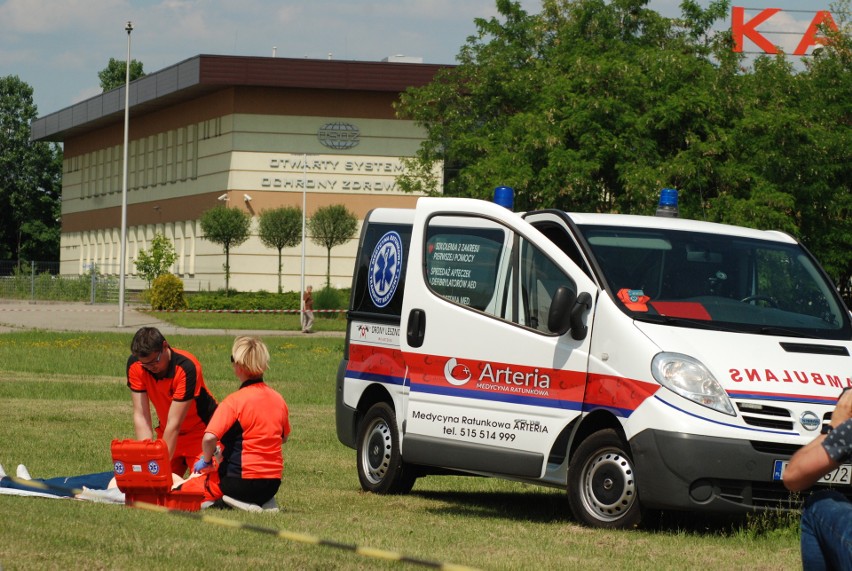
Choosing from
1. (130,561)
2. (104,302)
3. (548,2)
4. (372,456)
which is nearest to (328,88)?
(104,302)

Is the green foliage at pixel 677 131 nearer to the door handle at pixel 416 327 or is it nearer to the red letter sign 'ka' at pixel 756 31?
the red letter sign 'ka' at pixel 756 31

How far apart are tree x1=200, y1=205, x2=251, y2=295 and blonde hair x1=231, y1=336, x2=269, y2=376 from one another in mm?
60190

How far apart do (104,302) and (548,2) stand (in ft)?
121

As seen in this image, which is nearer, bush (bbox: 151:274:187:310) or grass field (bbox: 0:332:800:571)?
grass field (bbox: 0:332:800:571)

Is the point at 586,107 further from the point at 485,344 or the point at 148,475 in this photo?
the point at 148,475

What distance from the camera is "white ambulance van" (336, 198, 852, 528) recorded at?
9250 millimetres

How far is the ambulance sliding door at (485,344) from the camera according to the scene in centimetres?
1025

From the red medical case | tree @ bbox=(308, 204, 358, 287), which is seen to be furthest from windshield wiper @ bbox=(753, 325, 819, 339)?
tree @ bbox=(308, 204, 358, 287)

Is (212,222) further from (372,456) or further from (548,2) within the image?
(372,456)

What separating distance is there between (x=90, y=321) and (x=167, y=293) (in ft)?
33.4

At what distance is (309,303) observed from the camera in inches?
2060

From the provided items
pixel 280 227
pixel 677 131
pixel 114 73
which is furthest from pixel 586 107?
pixel 114 73

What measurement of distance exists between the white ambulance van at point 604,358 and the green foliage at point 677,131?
926 inches

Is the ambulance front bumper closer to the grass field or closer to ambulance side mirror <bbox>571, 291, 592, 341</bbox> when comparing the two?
the grass field
